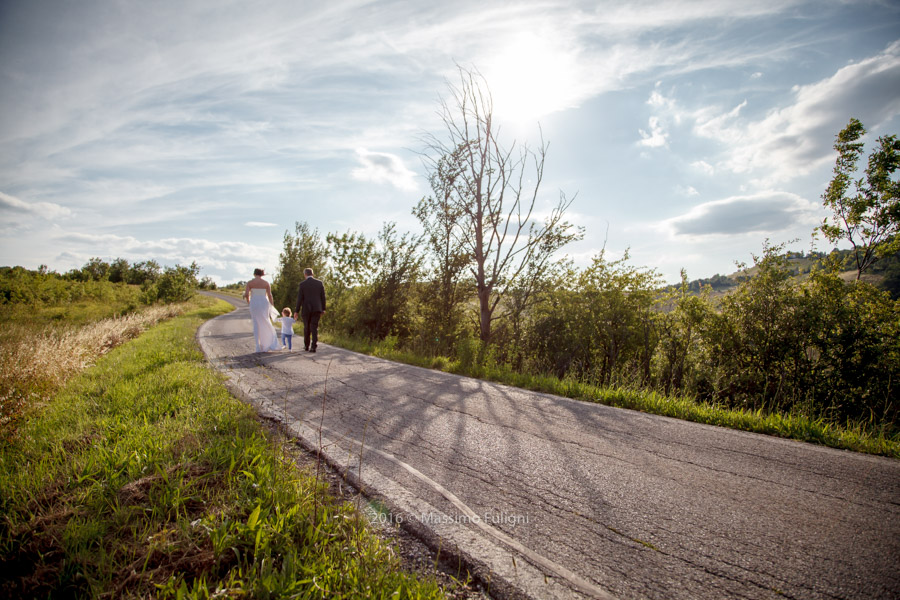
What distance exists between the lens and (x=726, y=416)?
4.64m

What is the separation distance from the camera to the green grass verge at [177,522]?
1.80 m

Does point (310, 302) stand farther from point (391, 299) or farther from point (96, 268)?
point (96, 268)

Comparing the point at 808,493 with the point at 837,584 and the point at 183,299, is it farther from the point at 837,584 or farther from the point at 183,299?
the point at 183,299

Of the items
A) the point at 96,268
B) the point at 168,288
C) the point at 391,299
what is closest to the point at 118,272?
the point at 96,268

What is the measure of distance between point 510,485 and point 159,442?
9.75 feet

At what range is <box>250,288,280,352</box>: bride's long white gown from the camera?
10016 mm

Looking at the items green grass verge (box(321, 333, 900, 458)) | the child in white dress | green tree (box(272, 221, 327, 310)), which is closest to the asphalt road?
green grass verge (box(321, 333, 900, 458))

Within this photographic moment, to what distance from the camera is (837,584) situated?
6.00 ft

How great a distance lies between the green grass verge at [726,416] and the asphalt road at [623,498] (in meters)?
0.42

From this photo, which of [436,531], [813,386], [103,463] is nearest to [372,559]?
[436,531]

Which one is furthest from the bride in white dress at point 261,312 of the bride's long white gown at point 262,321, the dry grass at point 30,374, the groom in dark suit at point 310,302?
the dry grass at point 30,374

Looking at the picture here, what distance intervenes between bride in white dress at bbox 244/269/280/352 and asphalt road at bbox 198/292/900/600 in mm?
5959

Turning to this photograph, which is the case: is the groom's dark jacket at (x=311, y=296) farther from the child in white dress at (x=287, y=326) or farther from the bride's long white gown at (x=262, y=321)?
the bride's long white gown at (x=262, y=321)

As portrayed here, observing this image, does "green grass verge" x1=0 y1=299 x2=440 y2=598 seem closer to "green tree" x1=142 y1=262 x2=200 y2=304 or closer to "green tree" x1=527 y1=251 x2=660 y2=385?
"green tree" x1=527 y1=251 x2=660 y2=385
